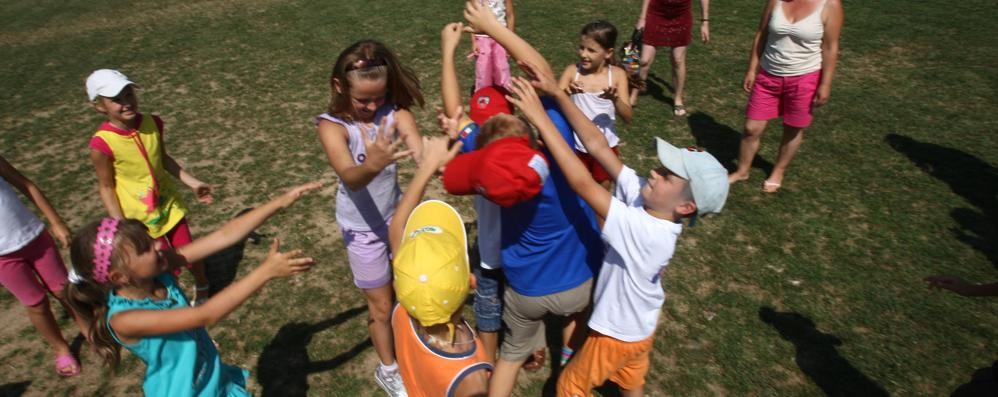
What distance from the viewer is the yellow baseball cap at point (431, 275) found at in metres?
2.25

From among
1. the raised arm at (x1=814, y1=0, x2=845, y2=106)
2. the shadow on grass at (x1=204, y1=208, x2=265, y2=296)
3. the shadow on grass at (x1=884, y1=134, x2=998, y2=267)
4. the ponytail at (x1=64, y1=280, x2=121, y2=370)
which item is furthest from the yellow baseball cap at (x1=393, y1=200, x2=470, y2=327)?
the shadow on grass at (x1=884, y1=134, x2=998, y2=267)

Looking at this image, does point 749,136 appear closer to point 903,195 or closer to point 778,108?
point 778,108

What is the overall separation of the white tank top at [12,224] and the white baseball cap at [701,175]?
3.87 metres

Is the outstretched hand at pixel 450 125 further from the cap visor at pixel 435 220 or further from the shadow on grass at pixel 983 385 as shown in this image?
the shadow on grass at pixel 983 385

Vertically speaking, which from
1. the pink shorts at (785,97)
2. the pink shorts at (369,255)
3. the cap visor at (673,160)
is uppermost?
the cap visor at (673,160)

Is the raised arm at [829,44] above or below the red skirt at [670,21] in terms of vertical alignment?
above

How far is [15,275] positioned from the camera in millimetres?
3705

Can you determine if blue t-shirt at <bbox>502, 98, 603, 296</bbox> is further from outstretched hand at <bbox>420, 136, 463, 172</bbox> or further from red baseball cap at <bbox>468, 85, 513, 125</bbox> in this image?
outstretched hand at <bbox>420, 136, 463, 172</bbox>

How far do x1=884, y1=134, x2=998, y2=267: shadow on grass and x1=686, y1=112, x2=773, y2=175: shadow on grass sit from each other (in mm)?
1625

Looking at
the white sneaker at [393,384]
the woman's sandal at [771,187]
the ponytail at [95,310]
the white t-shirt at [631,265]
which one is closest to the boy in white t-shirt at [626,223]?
the white t-shirt at [631,265]

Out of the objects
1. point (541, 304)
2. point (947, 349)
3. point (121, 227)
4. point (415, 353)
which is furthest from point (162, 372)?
point (947, 349)

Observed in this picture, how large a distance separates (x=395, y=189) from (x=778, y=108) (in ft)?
13.3

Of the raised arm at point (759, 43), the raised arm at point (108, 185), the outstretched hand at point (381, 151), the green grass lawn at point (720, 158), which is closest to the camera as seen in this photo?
the outstretched hand at point (381, 151)

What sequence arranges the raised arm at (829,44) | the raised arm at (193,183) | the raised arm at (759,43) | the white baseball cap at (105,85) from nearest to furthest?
the white baseball cap at (105,85), the raised arm at (193,183), the raised arm at (829,44), the raised arm at (759,43)
